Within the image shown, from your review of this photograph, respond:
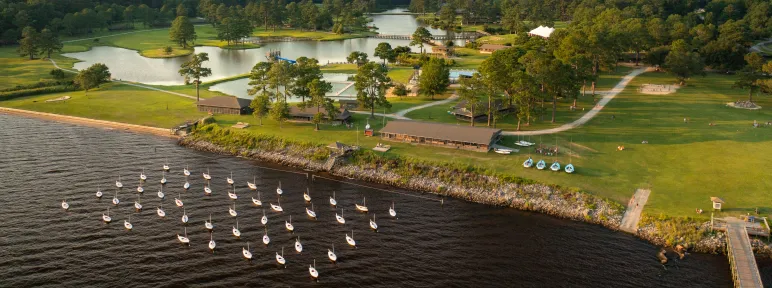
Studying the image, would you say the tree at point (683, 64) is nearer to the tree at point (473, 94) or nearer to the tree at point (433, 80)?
the tree at point (433, 80)

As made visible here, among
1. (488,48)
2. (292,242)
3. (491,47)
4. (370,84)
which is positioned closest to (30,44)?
(370,84)

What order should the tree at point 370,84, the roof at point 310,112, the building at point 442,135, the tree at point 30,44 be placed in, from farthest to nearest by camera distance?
the tree at point 30,44, the tree at point 370,84, the roof at point 310,112, the building at point 442,135

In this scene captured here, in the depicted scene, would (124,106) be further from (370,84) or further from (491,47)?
(491,47)

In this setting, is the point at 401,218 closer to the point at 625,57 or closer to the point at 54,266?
the point at 54,266

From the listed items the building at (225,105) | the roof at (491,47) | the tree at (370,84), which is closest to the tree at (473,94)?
the tree at (370,84)

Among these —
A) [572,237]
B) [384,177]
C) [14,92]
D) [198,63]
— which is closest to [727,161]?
[572,237]

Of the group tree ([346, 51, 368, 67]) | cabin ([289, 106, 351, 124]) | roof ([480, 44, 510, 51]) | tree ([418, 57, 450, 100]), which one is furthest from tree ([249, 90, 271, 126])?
roof ([480, 44, 510, 51])

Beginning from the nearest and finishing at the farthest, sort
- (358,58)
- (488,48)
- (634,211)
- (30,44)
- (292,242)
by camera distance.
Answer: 1. (292,242)
2. (634,211)
3. (30,44)
4. (358,58)
5. (488,48)
